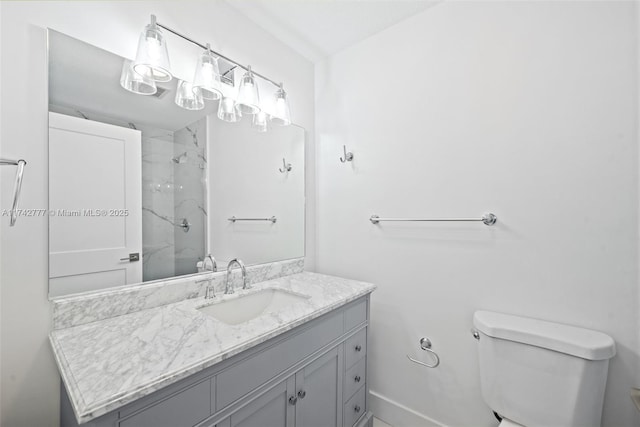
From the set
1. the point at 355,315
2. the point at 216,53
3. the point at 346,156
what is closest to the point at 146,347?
the point at 355,315

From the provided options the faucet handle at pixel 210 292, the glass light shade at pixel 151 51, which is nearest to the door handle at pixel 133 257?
the faucet handle at pixel 210 292

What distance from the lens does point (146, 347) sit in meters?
0.87

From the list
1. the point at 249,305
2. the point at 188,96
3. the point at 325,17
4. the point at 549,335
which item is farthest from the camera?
the point at 325,17

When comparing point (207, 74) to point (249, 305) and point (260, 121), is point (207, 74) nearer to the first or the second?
point (260, 121)

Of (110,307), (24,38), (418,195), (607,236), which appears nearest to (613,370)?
(607,236)

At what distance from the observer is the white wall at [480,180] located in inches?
44.9

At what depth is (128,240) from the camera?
1.18 m

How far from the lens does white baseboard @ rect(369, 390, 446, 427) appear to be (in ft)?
5.28

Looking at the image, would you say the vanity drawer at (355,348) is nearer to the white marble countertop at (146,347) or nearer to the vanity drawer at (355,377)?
the vanity drawer at (355,377)

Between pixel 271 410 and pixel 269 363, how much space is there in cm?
18

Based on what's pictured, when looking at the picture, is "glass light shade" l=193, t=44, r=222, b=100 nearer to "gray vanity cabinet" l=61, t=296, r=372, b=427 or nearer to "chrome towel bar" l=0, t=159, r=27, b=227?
"chrome towel bar" l=0, t=159, r=27, b=227

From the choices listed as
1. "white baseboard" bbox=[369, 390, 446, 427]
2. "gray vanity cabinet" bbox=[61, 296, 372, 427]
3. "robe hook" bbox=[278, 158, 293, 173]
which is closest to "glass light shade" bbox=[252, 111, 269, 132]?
"robe hook" bbox=[278, 158, 293, 173]

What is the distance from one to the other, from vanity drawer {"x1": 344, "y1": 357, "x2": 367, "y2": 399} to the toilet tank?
0.60 meters

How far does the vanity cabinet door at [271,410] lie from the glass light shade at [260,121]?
1.38 meters
